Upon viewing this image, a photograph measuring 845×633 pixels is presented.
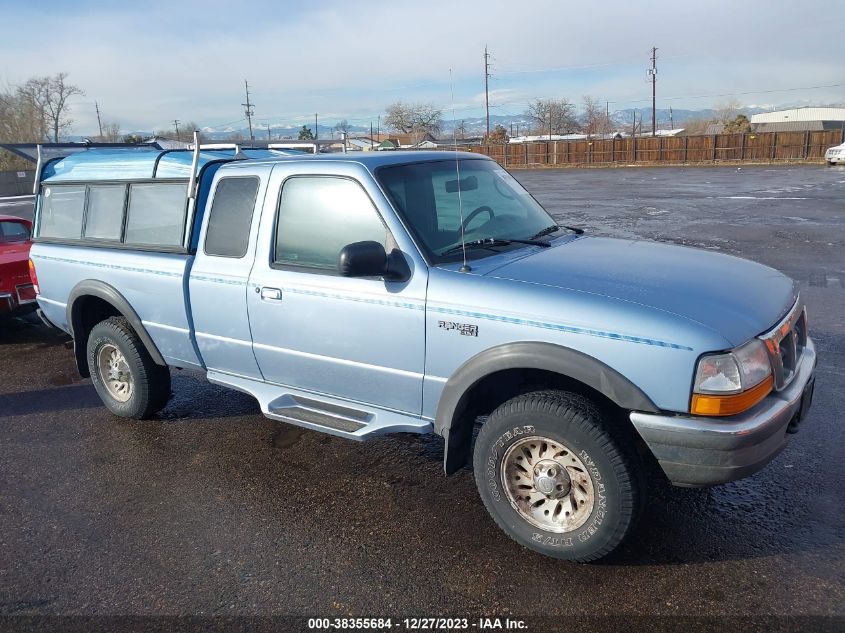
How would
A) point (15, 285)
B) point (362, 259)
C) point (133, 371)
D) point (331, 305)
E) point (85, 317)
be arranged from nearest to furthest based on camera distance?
1. point (362, 259)
2. point (331, 305)
3. point (133, 371)
4. point (85, 317)
5. point (15, 285)

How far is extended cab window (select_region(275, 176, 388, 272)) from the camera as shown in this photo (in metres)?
3.84

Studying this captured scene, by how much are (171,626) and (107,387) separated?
299cm

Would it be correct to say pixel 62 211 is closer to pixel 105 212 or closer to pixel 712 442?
pixel 105 212

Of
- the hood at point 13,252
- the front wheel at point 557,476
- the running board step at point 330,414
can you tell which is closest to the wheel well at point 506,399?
the front wheel at point 557,476

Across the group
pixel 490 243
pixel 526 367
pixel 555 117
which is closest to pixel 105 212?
pixel 490 243

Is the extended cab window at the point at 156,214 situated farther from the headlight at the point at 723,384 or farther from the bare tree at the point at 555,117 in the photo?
the bare tree at the point at 555,117

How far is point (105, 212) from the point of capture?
5.24 m

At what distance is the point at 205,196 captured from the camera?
15.0 feet

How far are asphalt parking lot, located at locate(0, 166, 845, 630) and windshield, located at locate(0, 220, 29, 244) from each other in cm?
370

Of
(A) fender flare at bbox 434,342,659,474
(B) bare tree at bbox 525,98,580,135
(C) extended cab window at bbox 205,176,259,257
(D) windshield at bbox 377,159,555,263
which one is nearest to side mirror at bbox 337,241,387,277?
(D) windshield at bbox 377,159,555,263

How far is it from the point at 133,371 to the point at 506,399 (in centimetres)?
300

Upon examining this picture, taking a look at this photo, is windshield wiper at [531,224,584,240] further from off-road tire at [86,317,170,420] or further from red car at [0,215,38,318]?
red car at [0,215,38,318]

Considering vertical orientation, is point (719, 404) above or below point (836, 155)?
below

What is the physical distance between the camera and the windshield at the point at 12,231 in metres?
8.65
